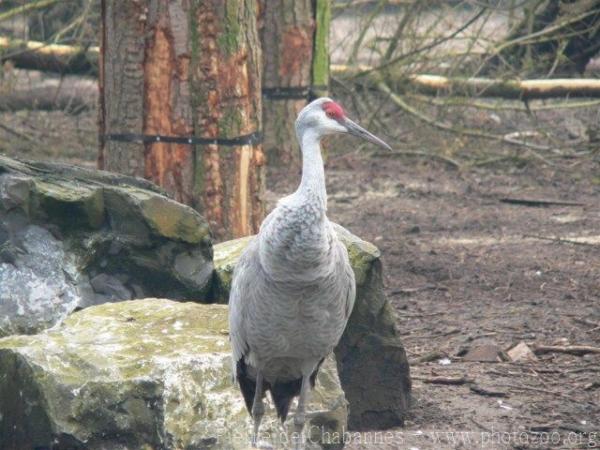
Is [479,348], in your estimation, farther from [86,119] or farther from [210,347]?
[86,119]

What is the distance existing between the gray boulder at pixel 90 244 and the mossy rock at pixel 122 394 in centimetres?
77

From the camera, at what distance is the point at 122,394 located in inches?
174

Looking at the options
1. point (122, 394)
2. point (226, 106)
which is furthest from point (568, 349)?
point (122, 394)

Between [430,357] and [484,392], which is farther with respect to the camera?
[430,357]

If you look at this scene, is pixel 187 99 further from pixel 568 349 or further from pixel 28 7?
pixel 28 7

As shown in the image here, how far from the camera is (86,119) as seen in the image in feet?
41.3

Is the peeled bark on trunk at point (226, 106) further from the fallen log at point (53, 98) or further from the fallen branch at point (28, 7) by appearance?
the fallen log at point (53, 98)

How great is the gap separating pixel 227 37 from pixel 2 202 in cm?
180

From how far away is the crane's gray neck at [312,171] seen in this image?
4438 mm

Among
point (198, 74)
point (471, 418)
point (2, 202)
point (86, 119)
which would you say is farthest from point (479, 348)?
point (86, 119)

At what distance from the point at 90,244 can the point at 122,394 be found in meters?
1.38

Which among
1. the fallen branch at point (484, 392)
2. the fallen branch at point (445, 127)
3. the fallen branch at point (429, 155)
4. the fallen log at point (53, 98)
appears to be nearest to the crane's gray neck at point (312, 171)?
the fallen branch at point (484, 392)

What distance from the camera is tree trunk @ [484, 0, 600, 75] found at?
10.8 m

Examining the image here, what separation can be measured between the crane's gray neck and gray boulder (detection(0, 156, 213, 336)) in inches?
43.4
